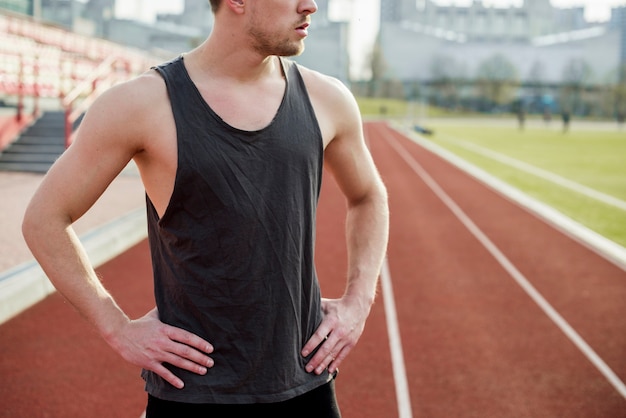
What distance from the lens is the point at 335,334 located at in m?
1.90

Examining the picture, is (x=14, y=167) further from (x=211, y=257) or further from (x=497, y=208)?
(x=211, y=257)

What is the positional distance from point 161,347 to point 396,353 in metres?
4.45

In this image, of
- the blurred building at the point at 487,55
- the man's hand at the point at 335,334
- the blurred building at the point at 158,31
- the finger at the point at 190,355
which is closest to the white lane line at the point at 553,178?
the man's hand at the point at 335,334

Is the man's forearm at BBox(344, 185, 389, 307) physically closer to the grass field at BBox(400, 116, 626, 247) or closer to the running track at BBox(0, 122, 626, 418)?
the running track at BBox(0, 122, 626, 418)

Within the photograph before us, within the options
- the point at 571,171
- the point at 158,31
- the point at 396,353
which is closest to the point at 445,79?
the point at 158,31

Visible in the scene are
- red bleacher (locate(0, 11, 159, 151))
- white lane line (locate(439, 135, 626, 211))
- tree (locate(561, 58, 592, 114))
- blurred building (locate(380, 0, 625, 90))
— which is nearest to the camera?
red bleacher (locate(0, 11, 159, 151))

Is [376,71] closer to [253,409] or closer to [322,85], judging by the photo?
[322,85]

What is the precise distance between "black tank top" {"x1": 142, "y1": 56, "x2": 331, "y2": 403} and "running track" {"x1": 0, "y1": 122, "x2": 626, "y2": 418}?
3.20 metres

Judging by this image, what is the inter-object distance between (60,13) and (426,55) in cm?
7384

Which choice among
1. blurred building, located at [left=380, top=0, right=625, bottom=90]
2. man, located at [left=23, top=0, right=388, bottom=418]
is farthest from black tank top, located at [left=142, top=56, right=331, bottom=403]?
blurred building, located at [left=380, top=0, right=625, bottom=90]

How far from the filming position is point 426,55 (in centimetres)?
11831

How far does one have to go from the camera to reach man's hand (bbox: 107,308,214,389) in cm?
171

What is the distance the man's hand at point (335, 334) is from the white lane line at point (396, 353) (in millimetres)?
3042

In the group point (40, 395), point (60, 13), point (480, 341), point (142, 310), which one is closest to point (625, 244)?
point (480, 341)
